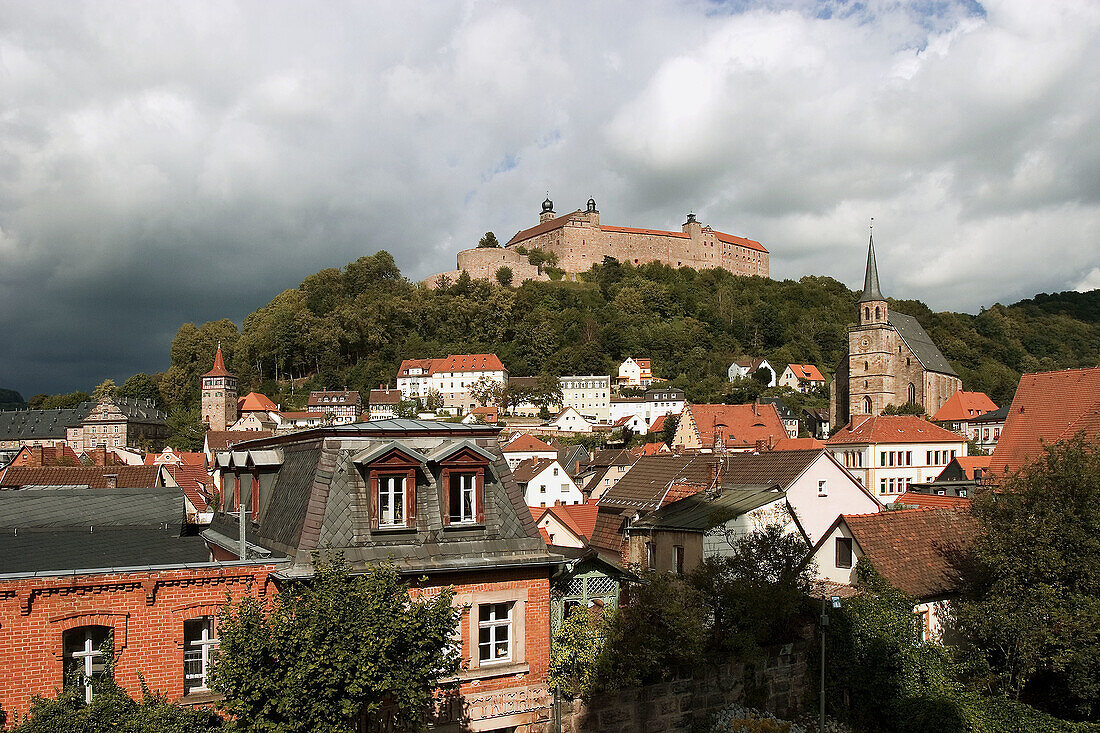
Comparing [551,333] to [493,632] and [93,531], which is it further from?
[493,632]

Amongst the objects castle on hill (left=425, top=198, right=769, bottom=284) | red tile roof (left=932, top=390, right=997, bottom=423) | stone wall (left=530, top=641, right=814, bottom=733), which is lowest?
stone wall (left=530, top=641, right=814, bottom=733)

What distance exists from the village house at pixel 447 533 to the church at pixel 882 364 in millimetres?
86264

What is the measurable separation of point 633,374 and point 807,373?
2700 centimetres

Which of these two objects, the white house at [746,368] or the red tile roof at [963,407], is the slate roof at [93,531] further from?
the white house at [746,368]

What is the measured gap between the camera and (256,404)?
11931cm

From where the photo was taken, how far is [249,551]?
48.6 ft

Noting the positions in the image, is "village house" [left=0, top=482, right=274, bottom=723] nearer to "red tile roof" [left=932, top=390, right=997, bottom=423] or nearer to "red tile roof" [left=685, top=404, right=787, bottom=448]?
"red tile roof" [left=685, top=404, right=787, bottom=448]

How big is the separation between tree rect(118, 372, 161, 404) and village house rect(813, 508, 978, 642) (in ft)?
444

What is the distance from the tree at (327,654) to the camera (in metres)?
11.0

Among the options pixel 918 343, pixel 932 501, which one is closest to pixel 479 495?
pixel 932 501

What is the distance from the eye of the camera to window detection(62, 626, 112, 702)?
488 inches

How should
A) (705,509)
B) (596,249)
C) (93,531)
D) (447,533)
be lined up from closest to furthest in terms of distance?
1. (447,533)
2. (93,531)
3. (705,509)
4. (596,249)

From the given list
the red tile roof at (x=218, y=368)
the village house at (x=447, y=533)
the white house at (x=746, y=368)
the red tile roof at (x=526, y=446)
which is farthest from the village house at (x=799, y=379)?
the village house at (x=447, y=533)

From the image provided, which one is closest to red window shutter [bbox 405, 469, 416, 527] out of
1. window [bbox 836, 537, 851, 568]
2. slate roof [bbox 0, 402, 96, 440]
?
window [bbox 836, 537, 851, 568]
